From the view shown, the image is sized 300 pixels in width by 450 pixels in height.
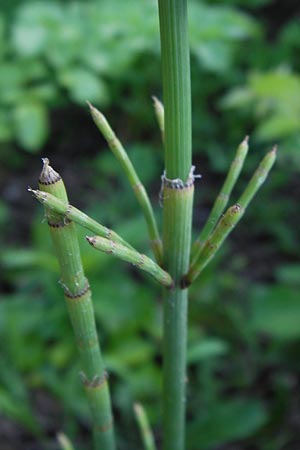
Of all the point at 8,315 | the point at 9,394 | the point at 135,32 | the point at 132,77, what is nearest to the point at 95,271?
the point at 8,315

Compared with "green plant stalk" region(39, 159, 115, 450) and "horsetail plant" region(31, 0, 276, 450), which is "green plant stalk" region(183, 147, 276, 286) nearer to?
"horsetail plant" region(31, 0, 276, 450)

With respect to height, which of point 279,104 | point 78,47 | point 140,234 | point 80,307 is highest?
point 78,47

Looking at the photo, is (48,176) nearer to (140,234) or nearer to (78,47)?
(140,234)

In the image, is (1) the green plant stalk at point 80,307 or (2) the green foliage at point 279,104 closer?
(1) the green plant stalk at point 80,307

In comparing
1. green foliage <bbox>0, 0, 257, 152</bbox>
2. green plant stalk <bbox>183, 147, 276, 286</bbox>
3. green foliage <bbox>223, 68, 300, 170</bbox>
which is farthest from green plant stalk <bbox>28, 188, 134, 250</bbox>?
green foliage <bbox>0, 0, 257, 152</bbox>

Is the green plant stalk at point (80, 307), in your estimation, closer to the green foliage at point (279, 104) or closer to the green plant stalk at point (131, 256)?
the green plant stalk at point (131, 256)

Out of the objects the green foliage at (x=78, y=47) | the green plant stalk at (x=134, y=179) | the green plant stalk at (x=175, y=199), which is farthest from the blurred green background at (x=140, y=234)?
the green plant stalk at (x=134, y=179)

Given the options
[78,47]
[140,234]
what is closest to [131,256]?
[140,234]

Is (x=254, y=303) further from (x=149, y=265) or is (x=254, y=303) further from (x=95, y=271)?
(x=149, y=265)
